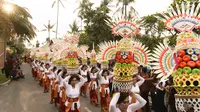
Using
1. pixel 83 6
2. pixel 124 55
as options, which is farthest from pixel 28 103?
pixel 83 6

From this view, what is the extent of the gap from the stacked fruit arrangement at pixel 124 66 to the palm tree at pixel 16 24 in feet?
36.3

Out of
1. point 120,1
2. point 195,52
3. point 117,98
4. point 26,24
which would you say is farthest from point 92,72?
point 120,1

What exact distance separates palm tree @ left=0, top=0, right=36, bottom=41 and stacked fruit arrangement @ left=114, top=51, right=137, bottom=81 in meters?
11.1

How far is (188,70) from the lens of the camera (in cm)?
318

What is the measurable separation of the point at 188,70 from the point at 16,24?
53.9 feet

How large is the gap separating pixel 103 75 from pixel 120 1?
1952 cm

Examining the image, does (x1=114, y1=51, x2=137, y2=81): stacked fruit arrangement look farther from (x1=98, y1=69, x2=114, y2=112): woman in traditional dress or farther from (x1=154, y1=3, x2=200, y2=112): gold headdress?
(x1=98, y1=69, x2=114, y2=112): woman in traditional dress

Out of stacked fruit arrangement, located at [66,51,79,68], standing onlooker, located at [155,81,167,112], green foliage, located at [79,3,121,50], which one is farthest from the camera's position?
green foliage, located at [79,3,121,50]

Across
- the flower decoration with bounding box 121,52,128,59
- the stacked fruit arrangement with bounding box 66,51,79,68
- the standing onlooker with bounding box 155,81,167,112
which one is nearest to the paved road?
the stacked fruit arrangement with bounding box 66,51,79,68

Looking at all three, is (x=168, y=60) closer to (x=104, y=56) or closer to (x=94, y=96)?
(x=104, y=56)

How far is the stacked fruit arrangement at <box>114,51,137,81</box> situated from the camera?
19.9 feet

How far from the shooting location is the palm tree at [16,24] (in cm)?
1569

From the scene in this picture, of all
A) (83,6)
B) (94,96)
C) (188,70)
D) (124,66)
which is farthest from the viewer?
(83,6)

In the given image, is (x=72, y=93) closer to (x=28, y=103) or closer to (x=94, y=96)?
(x=94, y=96)
